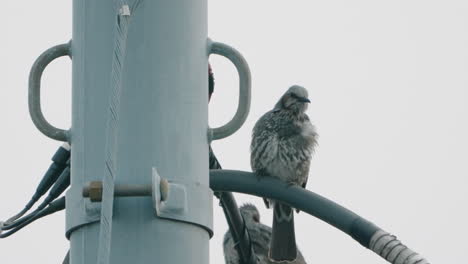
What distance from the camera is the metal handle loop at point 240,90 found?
3.63 metres

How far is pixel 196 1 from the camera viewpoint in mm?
3357

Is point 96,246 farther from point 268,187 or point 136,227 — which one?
point 268,187

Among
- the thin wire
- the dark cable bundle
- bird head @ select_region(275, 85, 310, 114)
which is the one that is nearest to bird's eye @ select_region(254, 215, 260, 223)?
bird head @ select_region(275, 85, 310, 114)

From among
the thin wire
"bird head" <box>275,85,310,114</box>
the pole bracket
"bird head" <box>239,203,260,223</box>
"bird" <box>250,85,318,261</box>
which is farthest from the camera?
"bird head" <box>239,203,260,223</box>

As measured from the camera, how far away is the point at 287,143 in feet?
27.5

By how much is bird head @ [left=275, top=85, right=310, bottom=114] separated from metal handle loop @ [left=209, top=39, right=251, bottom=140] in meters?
4.35

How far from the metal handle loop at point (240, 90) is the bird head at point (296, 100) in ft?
14.3

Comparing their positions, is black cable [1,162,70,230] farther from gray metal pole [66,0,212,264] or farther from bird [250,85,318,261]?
bird [250,85,318,261]

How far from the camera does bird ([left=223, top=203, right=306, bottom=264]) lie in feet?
30.2

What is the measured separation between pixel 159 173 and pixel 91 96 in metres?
0.36

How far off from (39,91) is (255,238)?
5937 millimetres

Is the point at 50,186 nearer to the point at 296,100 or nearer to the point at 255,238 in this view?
the point at 296,100

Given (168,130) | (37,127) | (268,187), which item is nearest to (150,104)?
(168,130)

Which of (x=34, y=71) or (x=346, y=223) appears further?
(x=346, y=223)
